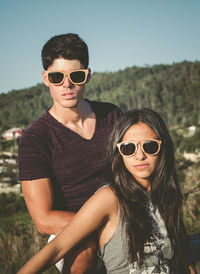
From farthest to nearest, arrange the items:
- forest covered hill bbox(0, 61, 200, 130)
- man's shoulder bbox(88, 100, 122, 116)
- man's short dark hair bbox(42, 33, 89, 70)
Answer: forest covered hill bbox(0, 61, 200, 130)
man's shoulder bbox(88, 100, 122, 116)
man's short dark hair bbox(42, 33, 89, 70)

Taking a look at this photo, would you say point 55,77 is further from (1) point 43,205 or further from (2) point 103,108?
(1) point 43,205

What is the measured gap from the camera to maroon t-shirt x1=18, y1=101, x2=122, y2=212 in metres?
1.91

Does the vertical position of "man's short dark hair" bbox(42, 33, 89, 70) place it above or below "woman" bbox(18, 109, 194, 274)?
above

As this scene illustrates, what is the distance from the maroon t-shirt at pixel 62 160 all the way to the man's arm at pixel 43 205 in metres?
0.05

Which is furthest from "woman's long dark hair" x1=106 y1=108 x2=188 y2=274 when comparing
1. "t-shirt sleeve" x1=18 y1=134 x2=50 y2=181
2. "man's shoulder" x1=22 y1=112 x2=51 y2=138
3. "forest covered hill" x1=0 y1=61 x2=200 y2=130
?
"forest covered hill" x1=0 y1=61 x2=200 y2=130

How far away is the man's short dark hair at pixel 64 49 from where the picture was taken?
214 centimetres

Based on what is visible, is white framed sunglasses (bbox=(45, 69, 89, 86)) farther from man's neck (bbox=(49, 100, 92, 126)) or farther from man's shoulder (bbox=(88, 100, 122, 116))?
man's shoulder (bbox=(88, 100, 122, 116))

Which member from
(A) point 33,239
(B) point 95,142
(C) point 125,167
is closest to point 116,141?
(C) point 125,167

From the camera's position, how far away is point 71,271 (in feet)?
5.31

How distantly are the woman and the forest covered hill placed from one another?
146ft

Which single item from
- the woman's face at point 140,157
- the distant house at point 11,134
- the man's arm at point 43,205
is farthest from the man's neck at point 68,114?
the distant house at point 11,134

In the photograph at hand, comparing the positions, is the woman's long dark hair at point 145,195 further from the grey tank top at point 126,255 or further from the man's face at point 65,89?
the man's face at point 65,89

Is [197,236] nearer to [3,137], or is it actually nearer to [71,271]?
[71,271]

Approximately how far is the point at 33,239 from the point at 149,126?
230 centimetres
